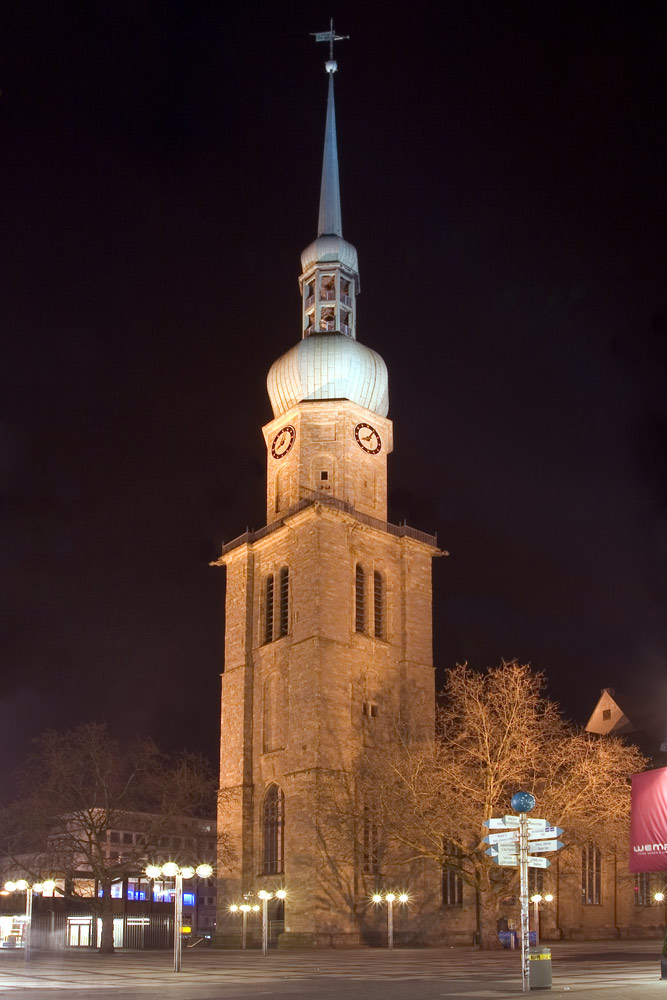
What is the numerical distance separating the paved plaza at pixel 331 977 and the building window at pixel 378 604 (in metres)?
22.8

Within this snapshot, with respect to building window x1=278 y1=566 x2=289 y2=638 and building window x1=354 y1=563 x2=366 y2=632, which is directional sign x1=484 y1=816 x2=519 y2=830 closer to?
building window x1=354 y1=563 x2=366 y2=632

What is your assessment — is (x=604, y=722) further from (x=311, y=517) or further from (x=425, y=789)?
(x=425, y=789)

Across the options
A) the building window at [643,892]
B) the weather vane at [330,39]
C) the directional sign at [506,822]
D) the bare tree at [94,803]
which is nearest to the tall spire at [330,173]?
the weather vane at [330,39]

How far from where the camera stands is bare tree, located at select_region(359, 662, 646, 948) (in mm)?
46875

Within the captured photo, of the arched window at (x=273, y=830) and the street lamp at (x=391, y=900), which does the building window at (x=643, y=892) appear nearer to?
the street lamp at (x=391, y=900)

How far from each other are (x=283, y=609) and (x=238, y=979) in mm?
36664

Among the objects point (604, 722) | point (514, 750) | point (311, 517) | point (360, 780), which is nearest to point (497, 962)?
point (514, 750)

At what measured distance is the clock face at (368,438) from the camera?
68375 mm

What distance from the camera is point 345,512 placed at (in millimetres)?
64625

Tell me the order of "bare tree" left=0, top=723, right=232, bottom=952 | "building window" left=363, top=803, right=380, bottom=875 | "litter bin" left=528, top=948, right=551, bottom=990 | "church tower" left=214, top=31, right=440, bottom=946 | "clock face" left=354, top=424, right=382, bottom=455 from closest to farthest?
"litter bin" left=528, top=948, right=551, bottom=990 → "bare tree" left=0, top=723, right=232, bottom=952 → "church tower" left=214, top=31, right=440, bottom=946 → "building window" left=363, top=803, right=380, bottom=875 → "clock face" left=354, top=424, right=382, bottom=455

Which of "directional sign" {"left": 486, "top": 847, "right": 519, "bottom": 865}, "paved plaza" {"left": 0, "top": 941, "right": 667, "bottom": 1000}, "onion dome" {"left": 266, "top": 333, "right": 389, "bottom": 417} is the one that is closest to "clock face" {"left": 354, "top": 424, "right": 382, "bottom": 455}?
"onion dome" {"left": 266, "top": 333, "right": 389, "bottom": 417}

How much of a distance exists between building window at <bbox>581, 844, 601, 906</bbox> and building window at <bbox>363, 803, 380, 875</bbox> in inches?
648

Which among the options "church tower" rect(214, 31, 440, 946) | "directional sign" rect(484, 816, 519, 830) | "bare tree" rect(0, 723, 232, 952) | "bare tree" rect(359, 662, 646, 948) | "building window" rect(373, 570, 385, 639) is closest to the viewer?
"directional sign" rect(484, 816, 519, 830)

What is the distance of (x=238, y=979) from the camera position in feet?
98.0
